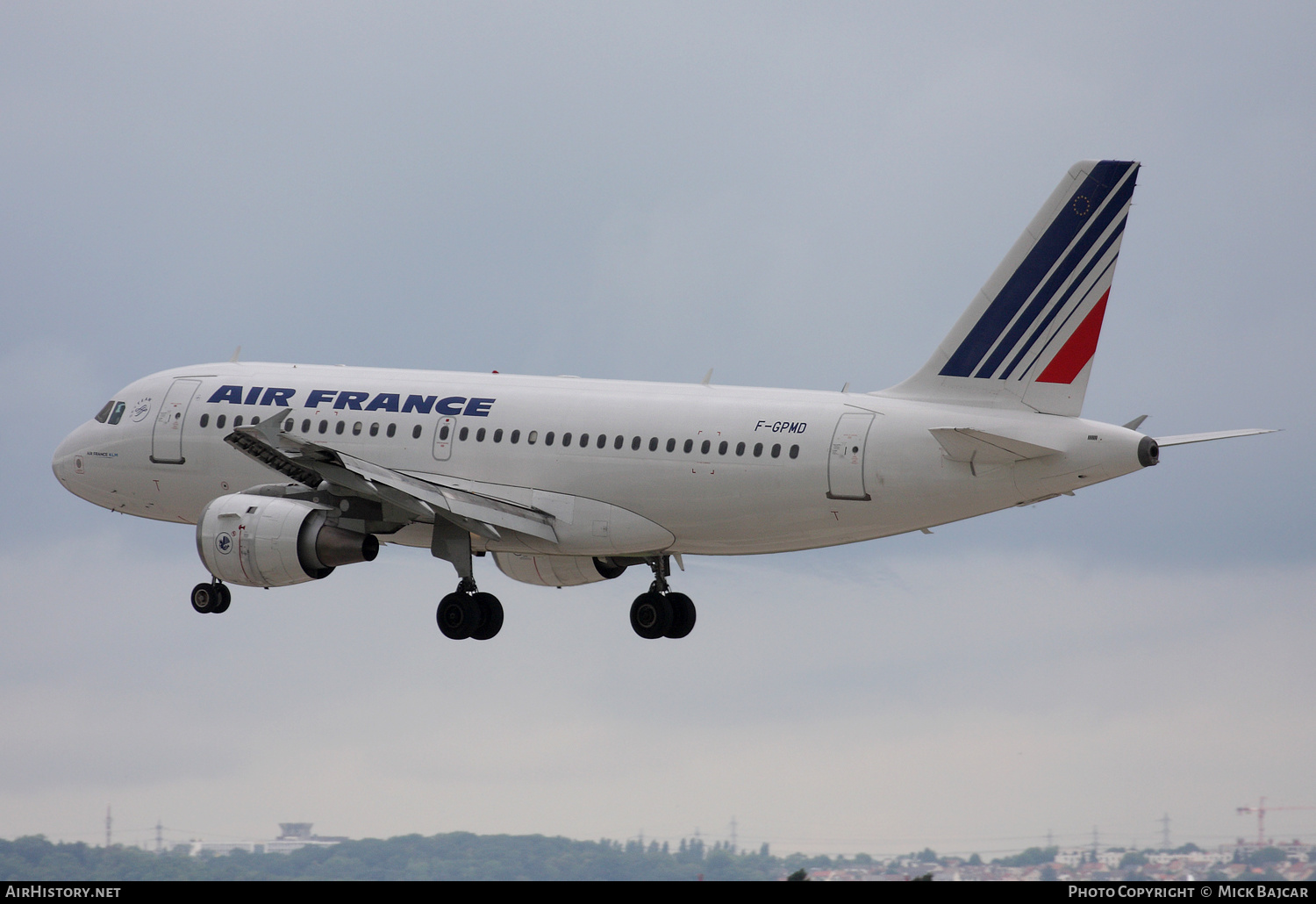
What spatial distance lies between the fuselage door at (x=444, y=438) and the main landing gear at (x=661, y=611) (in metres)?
5.65

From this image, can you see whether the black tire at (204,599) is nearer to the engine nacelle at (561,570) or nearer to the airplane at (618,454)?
the airplane at (618,454)

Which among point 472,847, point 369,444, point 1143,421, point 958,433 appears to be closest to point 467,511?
point 369,444

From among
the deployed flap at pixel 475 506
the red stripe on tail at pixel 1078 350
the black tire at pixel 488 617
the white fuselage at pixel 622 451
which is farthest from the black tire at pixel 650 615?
the red stripe on tail at pixel 1078 350

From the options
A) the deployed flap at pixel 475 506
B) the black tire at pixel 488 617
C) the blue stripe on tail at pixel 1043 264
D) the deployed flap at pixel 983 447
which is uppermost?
the blue stripe on tail at pixel 1043 264

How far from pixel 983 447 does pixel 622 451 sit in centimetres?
827

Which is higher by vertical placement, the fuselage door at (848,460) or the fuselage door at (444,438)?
the fuselage door at (444,438)

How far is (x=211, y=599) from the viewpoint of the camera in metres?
44.0

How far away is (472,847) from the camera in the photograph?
6197cm

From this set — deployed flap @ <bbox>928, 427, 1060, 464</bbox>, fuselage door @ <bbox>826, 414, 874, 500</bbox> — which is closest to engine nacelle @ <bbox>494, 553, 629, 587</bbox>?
fuselage door @ <bbox>826, 414, 874, 500</bbox>

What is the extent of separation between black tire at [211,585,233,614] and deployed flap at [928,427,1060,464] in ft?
60.2

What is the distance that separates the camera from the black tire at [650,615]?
142ft

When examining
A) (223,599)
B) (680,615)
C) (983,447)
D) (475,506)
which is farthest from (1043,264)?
(223,599)

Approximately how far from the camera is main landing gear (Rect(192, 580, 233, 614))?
43875mm
